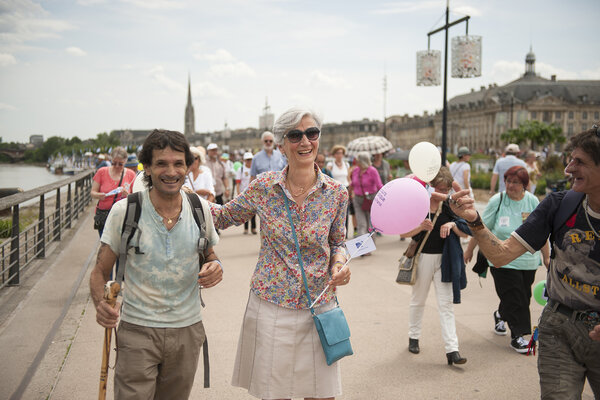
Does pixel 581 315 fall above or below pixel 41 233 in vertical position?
above

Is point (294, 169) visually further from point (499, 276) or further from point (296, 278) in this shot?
point (499, 276)

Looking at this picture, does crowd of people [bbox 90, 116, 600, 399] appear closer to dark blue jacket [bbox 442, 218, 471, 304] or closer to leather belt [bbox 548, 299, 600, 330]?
leather belt [bbox 548, 299, 600, 330]

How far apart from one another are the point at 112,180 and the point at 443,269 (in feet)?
14.1

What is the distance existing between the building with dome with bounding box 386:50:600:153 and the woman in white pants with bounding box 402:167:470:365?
110 meters

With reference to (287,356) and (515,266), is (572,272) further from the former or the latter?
(515,266)

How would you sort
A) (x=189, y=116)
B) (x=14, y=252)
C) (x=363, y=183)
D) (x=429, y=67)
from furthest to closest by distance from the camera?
1. (x=189, y=116)
2. (x=429, y=67)
3. (x=363, y=183)
4. (x=14, y=252)

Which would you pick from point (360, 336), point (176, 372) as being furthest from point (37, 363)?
point (360, 336)

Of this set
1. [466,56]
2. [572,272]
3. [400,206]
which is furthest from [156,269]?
[466,56]

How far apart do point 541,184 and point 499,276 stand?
17400mm

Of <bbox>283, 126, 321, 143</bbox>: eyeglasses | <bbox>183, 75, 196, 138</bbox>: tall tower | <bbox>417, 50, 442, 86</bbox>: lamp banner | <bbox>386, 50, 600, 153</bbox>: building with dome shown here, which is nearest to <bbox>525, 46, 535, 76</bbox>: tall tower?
<bbox>386, 50, 600, 153</bbox>: building with dome

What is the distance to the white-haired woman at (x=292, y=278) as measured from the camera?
275 cm

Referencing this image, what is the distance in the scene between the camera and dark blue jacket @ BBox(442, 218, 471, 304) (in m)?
4.83

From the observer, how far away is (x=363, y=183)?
9.98 meters

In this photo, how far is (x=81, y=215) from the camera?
15.0 metres
